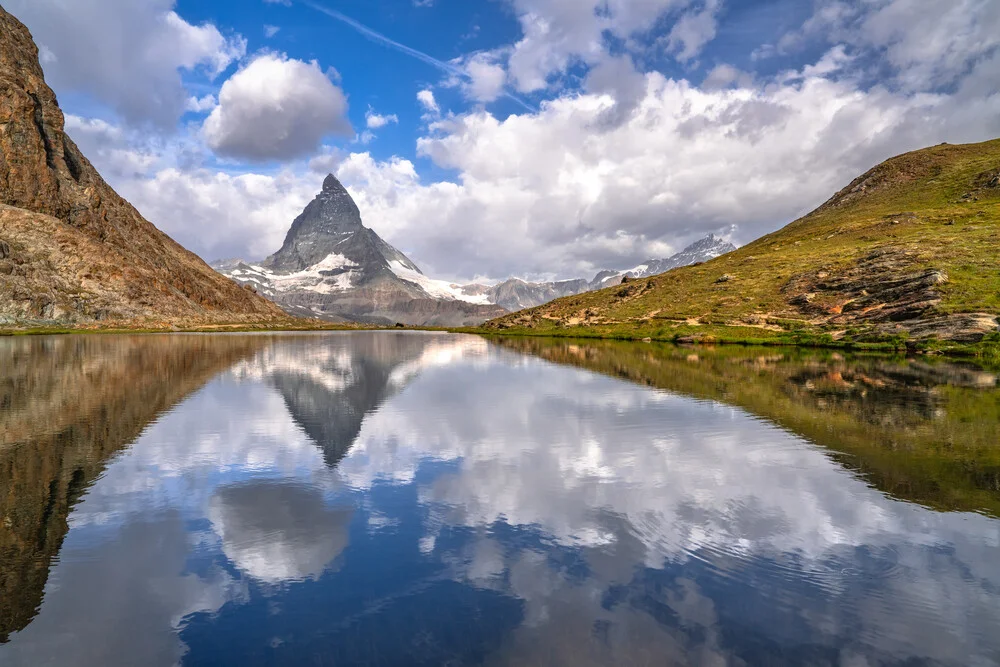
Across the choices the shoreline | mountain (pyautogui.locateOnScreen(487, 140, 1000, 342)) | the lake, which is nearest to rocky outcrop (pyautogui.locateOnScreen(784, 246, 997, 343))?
mountain (pyautogui.locateOnScreen(487, 140, 1000, 342))

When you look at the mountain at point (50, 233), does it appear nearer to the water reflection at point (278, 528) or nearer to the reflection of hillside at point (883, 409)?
the reflection of hillside at point (883, 409)

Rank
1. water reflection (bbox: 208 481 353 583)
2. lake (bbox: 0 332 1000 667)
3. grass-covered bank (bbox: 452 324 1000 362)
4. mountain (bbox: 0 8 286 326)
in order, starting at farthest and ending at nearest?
1. mountain (bbox: 0 8 286 326)
2. grass-covered bank (bbox: 452 324 1000 362)
3. water reflection (bbox: 208 481 353 583)
4. lake (bbox: 0 332 1000 667)

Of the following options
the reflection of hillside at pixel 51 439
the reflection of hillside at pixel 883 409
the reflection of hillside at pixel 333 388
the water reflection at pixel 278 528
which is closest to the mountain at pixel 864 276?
the reflection of hillside at pixel 883 409

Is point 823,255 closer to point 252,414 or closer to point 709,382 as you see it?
point 709,382

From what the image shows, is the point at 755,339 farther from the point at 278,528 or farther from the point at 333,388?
the point at 278,528

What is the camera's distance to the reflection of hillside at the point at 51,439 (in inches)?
398

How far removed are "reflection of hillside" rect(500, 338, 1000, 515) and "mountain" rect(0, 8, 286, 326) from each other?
162640mm

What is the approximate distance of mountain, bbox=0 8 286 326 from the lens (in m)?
147

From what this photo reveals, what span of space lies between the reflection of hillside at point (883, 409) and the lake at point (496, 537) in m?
0.21

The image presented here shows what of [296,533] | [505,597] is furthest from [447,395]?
[505,597]

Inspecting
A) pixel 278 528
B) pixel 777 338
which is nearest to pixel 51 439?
pixel 278 528

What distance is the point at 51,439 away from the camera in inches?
758

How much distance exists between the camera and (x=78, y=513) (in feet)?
41.7

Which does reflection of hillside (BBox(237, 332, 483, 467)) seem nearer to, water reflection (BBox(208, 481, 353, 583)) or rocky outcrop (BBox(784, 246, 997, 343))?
water reflection (BBox(208, 481, 353, 583))
